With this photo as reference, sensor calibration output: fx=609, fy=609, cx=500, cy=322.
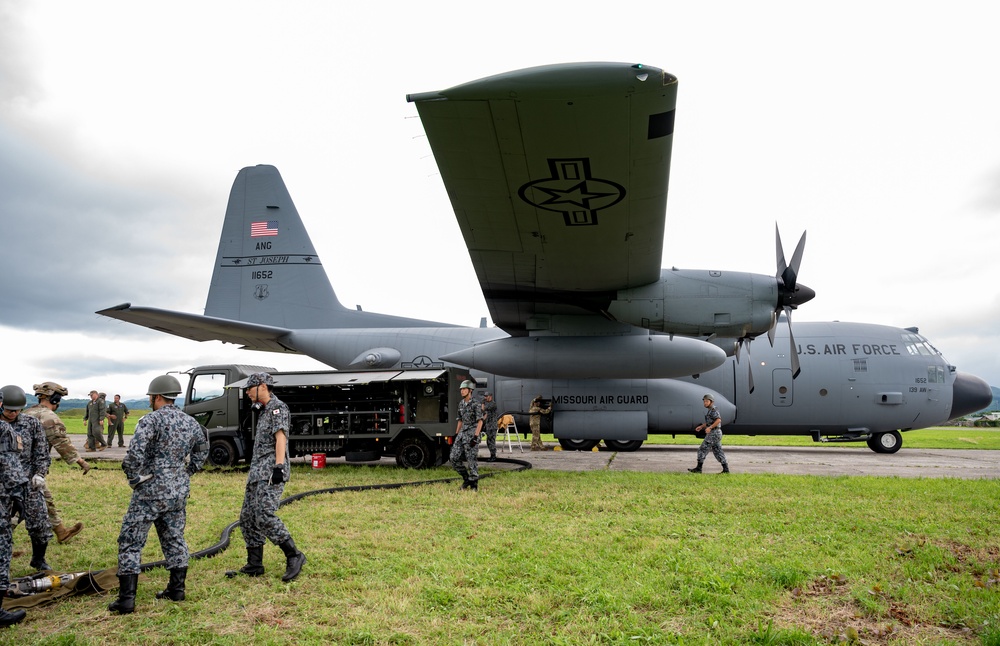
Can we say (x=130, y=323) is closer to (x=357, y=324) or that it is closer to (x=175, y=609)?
(x=357, y=324)

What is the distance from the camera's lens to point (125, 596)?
4.58 meters

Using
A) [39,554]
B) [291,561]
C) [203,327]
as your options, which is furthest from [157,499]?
[203,327]

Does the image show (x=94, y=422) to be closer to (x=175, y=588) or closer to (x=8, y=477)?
(x=8, y=477)

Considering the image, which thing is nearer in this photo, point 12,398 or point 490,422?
point 12,398

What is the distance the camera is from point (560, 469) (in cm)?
1294

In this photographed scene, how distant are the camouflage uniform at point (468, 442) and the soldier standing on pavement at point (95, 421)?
1558cm

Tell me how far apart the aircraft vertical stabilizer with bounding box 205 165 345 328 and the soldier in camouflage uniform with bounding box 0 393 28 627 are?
12.4 meters

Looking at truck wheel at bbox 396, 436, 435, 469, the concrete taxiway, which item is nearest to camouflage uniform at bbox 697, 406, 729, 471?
the concrete taxiway

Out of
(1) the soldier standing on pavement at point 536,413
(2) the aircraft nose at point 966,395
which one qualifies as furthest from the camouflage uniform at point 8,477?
(2) the aircraft nose at point 966,395

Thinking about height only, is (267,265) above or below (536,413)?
above

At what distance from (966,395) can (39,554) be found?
20.7 metres

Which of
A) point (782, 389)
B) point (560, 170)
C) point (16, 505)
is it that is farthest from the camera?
point (782, 389)

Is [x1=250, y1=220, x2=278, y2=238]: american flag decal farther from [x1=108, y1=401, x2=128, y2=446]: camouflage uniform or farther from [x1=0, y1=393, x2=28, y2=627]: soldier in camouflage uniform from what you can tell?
[x1=0, y1=393, x2=28, y2=627]: soldier in camouflage uniform

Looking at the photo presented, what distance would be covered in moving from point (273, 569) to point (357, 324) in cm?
1245
